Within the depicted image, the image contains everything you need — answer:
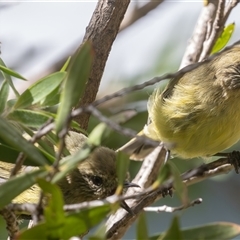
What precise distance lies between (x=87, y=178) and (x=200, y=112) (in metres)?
0.82

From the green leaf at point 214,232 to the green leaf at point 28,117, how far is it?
1.05ft

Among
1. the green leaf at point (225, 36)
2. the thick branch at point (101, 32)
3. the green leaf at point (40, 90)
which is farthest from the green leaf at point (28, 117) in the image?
the green leaf at point (225, 36)

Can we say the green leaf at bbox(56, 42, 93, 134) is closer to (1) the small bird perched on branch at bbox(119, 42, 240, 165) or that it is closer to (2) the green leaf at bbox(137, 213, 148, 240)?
(2) the green leaf at bbox(137, 213, 148, 240)

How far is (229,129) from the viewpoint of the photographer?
7.48 feet

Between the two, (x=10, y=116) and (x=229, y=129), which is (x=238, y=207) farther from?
(x=10, y=116)

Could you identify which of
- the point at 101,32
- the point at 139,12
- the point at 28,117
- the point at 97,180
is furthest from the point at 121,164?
the point at 139,12

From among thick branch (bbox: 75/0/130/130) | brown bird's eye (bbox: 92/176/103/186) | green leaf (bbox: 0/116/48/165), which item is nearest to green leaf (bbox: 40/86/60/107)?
green leaf (bbox: 0/116/48/165)

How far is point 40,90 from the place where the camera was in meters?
→ 1.02

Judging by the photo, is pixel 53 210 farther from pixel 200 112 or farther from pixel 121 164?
pixel 200 112

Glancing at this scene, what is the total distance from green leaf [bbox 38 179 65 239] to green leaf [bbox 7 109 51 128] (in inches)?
10.5

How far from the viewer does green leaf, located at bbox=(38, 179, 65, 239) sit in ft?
2.43

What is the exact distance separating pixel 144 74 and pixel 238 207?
49.4 inches

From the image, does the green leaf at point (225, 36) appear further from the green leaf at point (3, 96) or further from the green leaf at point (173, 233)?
the green leaf at point (173, 233)

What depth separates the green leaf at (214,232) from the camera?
31.8 inches
